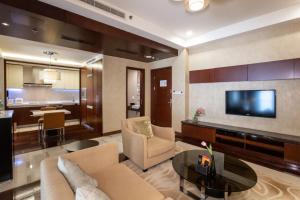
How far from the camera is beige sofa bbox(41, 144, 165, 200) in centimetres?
104

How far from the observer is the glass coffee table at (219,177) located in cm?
160

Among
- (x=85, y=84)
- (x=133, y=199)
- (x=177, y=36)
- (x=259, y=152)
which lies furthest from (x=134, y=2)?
(x=85, y=84)

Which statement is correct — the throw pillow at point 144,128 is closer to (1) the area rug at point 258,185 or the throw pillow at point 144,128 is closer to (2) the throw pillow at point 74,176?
(1) the area rug at point 258,185

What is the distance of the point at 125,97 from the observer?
5289 millimetres

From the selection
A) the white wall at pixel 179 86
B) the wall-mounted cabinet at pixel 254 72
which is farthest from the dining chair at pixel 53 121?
the wall-mounted cabinet at pixel 254 72

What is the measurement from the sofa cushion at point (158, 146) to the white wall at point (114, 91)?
2321 mm

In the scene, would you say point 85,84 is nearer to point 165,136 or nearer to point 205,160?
point 165,136

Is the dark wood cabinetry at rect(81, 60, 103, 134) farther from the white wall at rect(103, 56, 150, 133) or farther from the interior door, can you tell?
the interior door

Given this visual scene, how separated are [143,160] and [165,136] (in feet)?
2.61

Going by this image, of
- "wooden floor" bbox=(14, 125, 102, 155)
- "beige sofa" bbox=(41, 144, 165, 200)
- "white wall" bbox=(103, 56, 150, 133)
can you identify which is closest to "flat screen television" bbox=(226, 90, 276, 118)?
"beige sofa" bbox=(41, 144, 165, 200)

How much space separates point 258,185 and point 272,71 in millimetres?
2196

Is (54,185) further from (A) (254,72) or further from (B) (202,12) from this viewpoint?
(A) (254,72)

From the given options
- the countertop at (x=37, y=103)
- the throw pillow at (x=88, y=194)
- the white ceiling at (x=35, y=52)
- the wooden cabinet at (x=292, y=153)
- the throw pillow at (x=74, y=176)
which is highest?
the white ceiling at (x=35, y=52)

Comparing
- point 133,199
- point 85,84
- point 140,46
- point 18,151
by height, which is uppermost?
point 140,46
